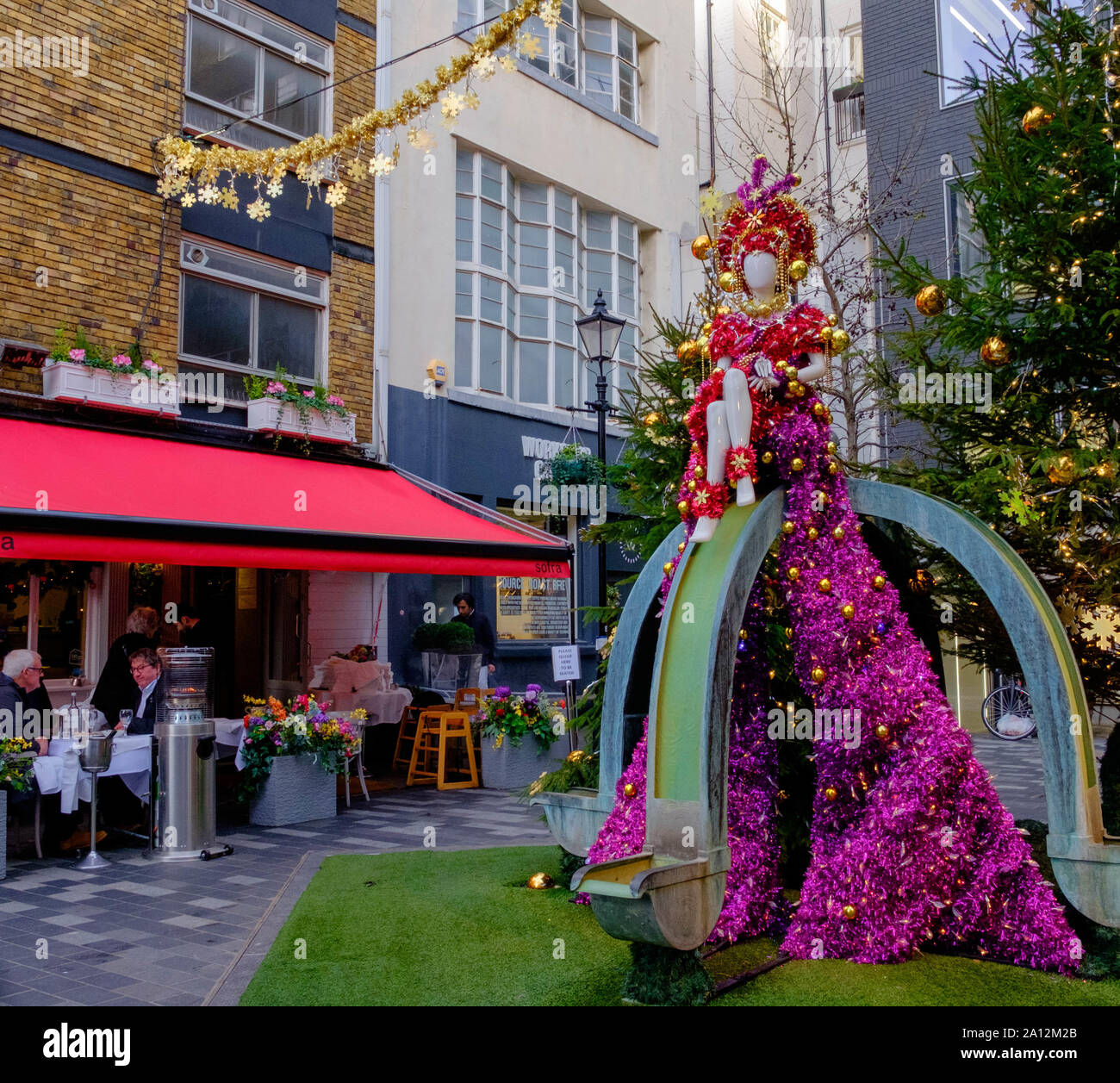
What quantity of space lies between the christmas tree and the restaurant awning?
457 cm

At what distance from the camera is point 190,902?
22.2 feet

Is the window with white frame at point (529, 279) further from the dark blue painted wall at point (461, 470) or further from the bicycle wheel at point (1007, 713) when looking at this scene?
the bicycle wheel at point (1007, 713)

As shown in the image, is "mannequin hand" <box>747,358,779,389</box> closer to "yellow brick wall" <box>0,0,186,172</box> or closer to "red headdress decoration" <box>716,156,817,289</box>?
"red headdress decoration" <box>716,156,817,289</box>

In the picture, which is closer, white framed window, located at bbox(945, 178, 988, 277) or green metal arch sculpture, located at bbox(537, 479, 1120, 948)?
green metal arch sculpture, located at bbox(537, 479, 1120, 948)

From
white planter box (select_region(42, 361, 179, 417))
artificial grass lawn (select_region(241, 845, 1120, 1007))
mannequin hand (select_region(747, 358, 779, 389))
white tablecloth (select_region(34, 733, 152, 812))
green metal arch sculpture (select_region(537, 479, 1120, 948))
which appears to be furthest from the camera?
white planter box (select_region(42, 361, 179, 417))

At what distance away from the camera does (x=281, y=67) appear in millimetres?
12930

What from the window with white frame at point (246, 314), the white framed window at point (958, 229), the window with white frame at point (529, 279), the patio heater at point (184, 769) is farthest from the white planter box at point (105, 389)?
the white framed window at point (958, 229)

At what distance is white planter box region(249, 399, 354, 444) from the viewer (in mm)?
11680

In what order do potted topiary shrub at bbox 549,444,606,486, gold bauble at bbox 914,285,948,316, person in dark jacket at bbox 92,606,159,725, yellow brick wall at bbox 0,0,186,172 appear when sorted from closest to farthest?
gold bauble at bbox 914,285,948,316
person in dark jacket at bbox 92,606,159,725
yellow brick wall at bbox 0,0,186,172
potted topiary shrub at bbox 549,444,606,486

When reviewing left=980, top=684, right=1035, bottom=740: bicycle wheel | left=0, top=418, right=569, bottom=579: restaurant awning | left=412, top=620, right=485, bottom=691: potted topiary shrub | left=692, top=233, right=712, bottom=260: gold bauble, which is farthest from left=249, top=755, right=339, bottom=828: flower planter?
left=980, top=684, right=1035, bottom=740: bicycle wheel

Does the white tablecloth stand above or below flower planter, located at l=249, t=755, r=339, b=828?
above

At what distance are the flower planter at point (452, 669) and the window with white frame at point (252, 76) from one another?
645cm

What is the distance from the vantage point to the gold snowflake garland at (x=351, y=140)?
7242mm

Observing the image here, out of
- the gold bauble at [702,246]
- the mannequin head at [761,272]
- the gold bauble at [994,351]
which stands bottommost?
the gold bauble at [994,351]
